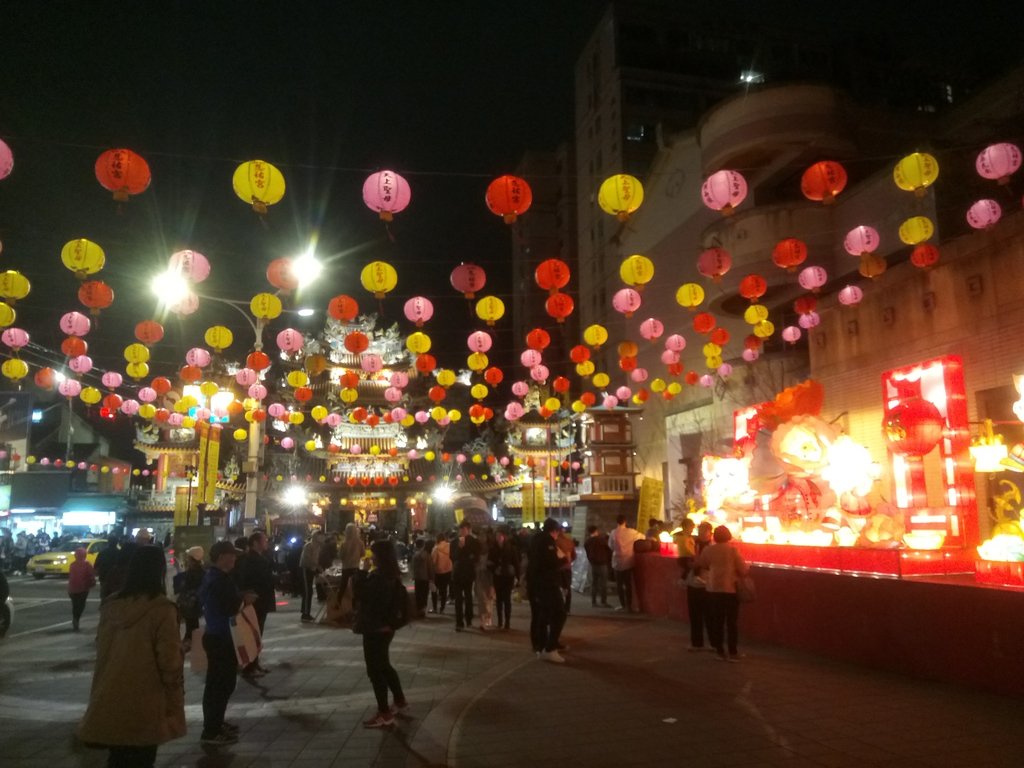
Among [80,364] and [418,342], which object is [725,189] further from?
[80,364]

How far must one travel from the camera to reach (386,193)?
34.8ft

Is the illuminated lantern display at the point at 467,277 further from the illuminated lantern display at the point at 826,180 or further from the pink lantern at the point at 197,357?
the pink lantern at the point at 197,357

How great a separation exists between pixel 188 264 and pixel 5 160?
3571 millimetres

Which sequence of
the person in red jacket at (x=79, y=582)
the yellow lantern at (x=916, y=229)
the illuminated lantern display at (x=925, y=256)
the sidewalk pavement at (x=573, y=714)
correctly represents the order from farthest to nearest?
the illuminated lantern display at (x=925, y=256) < the yellow lantern at (x=916, y=229) < the person in red jacket at (x=79, y=582) < the sidewalk pavement at (x=573, y=714)

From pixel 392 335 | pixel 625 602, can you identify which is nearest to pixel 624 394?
pixel 625 602

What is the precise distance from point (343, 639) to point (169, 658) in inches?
305

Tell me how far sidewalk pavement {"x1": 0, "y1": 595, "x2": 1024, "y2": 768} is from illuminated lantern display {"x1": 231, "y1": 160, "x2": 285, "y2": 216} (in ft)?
19.4

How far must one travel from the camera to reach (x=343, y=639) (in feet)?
36.7

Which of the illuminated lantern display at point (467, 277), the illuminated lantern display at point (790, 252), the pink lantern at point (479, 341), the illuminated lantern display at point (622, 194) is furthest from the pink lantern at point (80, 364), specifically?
the illuminated lantern display at point (790, 252)

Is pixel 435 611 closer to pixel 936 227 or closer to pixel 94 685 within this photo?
pixel 94 685

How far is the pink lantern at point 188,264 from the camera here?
12375 mm

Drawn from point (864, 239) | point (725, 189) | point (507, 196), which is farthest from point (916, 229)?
point (507, 196)

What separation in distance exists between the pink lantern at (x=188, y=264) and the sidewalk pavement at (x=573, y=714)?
6082 millimetres

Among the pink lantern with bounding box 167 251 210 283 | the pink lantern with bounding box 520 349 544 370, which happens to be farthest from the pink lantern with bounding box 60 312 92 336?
the pink lantern with bounding box 520 349 544 370
